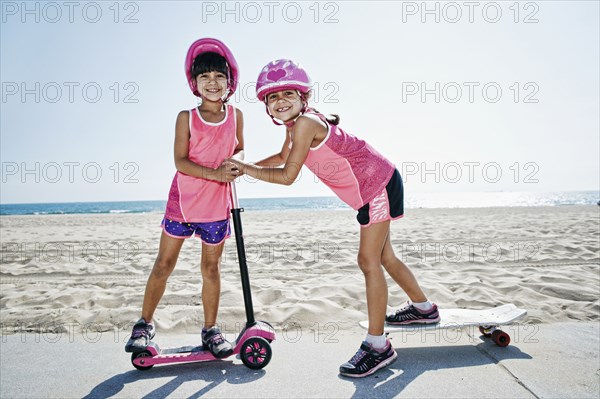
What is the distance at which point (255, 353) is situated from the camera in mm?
2551

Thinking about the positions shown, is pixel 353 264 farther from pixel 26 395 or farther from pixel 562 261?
pixel 26 395

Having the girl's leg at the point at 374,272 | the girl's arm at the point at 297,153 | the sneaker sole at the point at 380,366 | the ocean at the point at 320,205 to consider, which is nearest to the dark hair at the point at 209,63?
the girl's arm at the point at 297,153

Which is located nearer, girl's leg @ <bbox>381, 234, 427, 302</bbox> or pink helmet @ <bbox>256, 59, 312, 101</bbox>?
pink helmet @ <bbox>256, 59, 312, 101</bbox>

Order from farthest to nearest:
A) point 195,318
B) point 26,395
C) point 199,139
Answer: point 195,318 < point 199,139 < point 26,395

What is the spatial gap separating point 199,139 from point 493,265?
4.46 m

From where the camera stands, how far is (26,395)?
2.21m

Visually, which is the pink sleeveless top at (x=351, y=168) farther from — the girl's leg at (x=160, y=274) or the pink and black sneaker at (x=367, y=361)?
the girl's leg at (x=160, y=274)

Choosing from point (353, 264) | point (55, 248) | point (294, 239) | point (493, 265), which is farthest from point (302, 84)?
point (55, 248)

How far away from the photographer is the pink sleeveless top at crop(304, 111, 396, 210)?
2656mm

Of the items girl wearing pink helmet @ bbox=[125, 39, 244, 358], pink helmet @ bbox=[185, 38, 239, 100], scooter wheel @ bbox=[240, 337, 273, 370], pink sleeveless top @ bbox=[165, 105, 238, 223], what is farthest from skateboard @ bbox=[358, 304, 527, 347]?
pink helmet @ bbox=[185, 38, 239, 100]

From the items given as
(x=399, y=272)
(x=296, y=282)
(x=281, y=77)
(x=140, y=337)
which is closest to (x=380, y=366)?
(x=399, y=272)

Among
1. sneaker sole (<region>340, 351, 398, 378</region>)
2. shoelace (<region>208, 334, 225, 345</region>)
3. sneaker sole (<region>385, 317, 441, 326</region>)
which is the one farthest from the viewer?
sneaker sole (<region>385, 317, 441, 326</region>)

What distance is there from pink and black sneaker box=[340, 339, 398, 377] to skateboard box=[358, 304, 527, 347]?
228 millimetres

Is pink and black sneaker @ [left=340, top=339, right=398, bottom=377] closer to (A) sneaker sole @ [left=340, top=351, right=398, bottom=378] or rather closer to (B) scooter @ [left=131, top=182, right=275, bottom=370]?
(A) sneaker sole @ [left=340, top=351, right=398, bottom=378]
